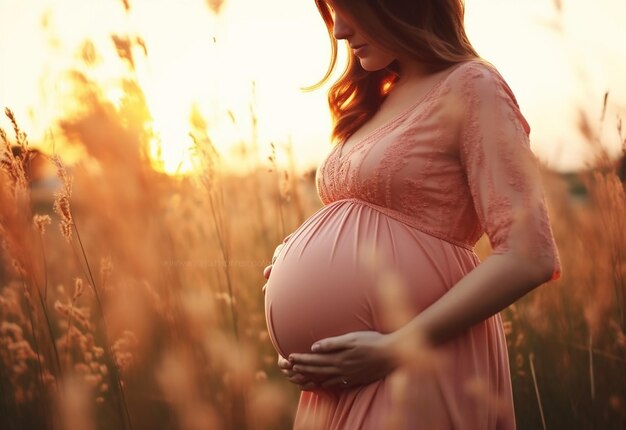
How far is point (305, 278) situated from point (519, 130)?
1.84 ft

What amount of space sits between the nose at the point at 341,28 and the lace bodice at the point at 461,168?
0.79 feet

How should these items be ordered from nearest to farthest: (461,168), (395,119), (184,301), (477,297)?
1. (477,297)
2. (461,168)
3. (395,119)
4. (184,301)

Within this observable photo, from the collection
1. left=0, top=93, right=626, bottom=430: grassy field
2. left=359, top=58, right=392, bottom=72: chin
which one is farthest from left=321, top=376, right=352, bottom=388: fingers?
left=359, top=58, right=392, bottom=72: chin

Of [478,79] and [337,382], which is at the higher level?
[478,79]

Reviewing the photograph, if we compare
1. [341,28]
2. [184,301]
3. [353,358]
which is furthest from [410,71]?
[184,301]

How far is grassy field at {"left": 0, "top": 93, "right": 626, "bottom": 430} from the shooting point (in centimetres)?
202

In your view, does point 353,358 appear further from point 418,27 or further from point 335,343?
point 418,27

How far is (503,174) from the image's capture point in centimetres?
138

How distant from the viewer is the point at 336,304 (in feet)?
4.95

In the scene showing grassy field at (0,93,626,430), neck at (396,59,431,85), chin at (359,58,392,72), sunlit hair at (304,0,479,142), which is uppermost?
sunlit hair at (304,0,479,142)

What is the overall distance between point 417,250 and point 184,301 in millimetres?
918

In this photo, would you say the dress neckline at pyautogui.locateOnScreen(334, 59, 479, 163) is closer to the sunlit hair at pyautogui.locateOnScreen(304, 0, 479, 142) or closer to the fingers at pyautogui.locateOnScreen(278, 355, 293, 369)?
the sunlit hair at pyautogui.locateOnScreen(304, 0, 479, 142)

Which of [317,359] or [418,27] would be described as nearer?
[317,359]

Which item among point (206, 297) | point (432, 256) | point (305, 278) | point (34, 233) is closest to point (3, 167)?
point (34, 233)
